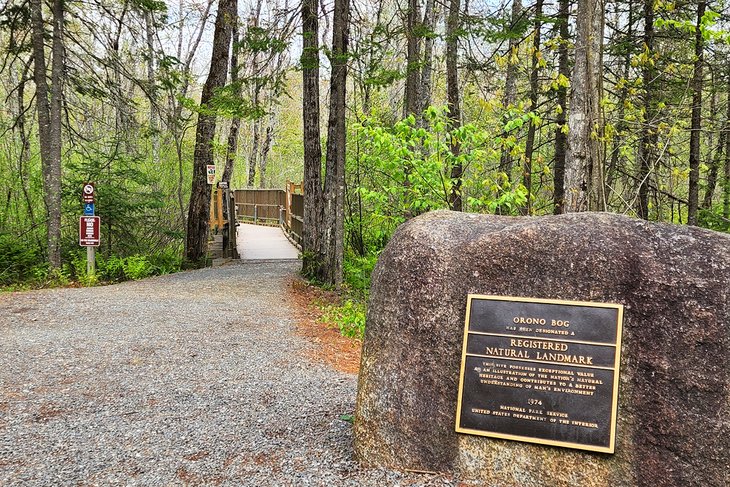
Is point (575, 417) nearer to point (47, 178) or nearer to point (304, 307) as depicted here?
point (304, 307)

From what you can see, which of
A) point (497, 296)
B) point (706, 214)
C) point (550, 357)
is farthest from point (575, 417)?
point (706, 214)

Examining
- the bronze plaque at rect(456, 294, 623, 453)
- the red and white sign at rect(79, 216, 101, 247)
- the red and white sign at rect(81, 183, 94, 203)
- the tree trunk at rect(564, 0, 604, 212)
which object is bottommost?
the bronze plaque at rect(456, 294, 623, 453)

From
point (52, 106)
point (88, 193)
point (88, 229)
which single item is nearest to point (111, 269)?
point (88, 229)

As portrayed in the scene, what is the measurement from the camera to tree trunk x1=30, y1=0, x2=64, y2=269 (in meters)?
10.3

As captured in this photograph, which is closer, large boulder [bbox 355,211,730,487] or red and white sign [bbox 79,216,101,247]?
large boulder [bbox 355,211,730,487]

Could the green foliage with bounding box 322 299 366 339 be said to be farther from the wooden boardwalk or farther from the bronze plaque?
the wooden boardwalk

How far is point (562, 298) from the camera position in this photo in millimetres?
2947

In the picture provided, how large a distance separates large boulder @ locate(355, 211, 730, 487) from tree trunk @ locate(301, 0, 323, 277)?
25.9 feet

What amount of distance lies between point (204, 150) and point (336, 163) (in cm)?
511

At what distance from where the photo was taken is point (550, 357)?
289 centimetres

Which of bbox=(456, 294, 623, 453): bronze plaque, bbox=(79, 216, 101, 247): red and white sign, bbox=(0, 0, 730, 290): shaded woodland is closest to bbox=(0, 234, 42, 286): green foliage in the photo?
bbox=(0, 0, 730, 290): shaded woodland

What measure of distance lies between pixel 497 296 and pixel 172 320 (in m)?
5.59

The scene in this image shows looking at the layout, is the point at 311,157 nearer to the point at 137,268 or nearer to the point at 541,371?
the point at 137,268

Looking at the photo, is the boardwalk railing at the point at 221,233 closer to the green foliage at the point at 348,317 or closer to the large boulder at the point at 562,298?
the green foliage at the point at 348,317
